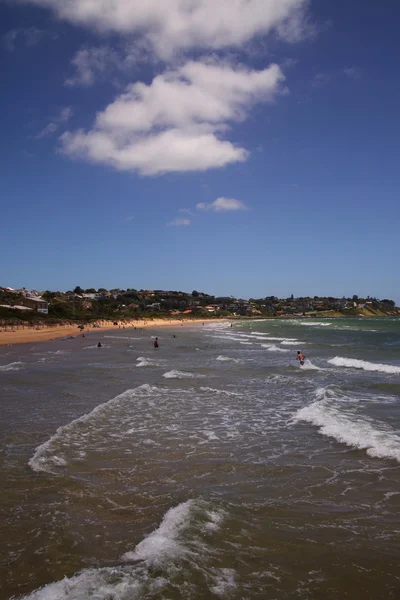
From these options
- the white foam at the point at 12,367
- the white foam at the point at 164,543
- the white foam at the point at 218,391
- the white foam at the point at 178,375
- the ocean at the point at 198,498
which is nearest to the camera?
the ocean at the point at 198,498

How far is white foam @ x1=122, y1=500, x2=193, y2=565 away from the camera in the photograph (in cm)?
600

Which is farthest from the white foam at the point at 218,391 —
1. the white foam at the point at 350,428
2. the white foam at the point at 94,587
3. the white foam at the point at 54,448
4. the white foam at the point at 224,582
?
the white foam at the point at 94,587

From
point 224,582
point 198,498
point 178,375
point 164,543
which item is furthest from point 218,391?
point 224,582

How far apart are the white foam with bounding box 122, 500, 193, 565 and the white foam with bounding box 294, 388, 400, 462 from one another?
5.58 metres

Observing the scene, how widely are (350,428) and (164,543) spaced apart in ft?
26.7

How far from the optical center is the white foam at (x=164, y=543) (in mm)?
6000

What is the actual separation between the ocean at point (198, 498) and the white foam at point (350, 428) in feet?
0.19

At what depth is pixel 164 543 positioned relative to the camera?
634 centimetres

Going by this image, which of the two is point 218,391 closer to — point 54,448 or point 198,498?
point 54,448

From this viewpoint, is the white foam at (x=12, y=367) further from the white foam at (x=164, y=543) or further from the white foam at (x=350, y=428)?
the white foam at (x=164, y=543)

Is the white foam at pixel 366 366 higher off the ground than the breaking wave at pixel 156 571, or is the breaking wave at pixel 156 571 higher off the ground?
the breaking wave at pixel 156 571

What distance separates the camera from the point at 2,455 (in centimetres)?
1022

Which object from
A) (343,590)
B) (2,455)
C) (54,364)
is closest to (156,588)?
(343,590)

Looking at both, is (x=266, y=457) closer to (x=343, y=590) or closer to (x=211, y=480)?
(x=211, y=480)
